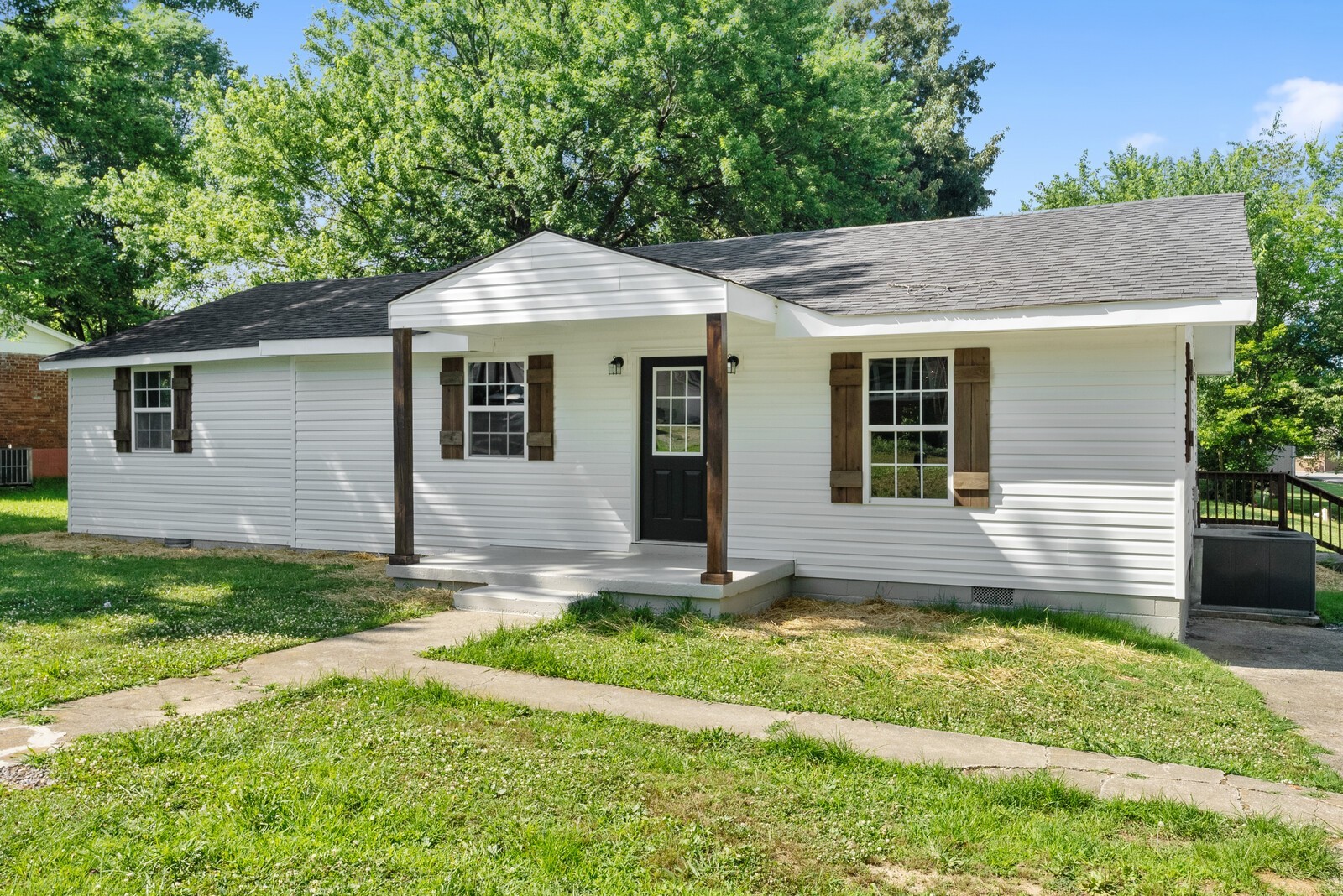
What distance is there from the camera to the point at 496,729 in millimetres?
5051

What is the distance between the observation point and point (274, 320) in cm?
1347

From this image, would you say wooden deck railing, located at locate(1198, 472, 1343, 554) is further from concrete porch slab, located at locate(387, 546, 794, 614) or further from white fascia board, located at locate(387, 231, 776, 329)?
white fascia board, located at locate(387, 231, 776, 329)

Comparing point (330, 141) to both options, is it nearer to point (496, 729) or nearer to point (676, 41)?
point (676, 41)

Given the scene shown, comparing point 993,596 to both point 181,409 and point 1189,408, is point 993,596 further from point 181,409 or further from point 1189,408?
point 181,409

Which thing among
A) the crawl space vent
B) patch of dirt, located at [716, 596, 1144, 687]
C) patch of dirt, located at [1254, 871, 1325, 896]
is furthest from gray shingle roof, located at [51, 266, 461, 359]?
patch of dirt, located at [1254, 871, 1325, 896]

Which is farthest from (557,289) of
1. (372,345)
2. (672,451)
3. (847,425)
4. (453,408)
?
(372,345)

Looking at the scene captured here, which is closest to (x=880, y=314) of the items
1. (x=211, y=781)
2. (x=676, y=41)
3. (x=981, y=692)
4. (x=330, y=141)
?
(x=981, y=692)

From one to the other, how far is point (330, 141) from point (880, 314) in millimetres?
17574

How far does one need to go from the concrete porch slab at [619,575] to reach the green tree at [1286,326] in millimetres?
15988

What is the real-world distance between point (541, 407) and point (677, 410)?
1.56 metres

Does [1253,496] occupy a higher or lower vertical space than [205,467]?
lower

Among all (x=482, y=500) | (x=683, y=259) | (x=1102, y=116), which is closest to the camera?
(x=482, y=500)

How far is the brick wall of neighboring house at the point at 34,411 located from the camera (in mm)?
23938

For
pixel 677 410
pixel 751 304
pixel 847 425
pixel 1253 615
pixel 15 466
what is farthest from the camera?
pixel 15 466
